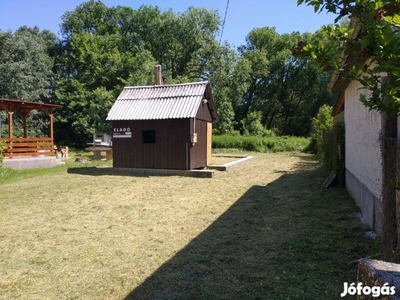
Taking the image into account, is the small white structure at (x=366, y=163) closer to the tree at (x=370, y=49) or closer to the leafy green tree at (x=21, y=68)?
the tree at (x=370, y=49)

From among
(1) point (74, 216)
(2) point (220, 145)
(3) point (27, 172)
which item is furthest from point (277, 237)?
(2) point (220, 145)

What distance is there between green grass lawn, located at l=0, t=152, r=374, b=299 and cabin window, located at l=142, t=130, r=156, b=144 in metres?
3.93

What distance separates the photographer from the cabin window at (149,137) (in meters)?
11.8

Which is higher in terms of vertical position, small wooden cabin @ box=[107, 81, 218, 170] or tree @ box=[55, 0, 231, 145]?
tree @ box=[55, 0, 231, 145]

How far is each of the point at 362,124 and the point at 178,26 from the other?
3328cm

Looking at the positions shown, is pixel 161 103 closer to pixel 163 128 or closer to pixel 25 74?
pixel 163 128

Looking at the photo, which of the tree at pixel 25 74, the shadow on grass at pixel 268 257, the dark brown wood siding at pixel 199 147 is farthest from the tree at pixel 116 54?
the shadow on grass at pixel 268 257

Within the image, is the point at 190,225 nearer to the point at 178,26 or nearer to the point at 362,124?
the point at 362,124

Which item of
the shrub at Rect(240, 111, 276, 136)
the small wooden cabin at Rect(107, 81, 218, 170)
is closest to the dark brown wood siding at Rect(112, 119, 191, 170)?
the small wooden cabin at Rect(107, 81, 218, 170)

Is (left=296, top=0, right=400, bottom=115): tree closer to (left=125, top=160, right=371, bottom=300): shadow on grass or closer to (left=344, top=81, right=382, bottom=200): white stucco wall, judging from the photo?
(left=125, top=160, right=371, bottom=300): shadow on grass

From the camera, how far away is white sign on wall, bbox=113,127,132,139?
39.8 feet

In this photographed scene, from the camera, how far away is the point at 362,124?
18.4ft

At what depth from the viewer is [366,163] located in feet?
17.4

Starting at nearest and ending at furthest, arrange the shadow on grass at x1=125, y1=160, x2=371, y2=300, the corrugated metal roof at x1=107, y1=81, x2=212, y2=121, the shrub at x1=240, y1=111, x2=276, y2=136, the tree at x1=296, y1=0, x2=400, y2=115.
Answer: the tree at x1=296, y1=0, x2=400, y2=115
the shadow on grass at x1=125, y1=160, x2=371, y2=300
the corrugated metal roof at x1=107, y1=81, x2=212, y2=121
the shrub at x1=240, y1=111, x2=276, y2=136
